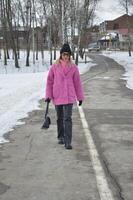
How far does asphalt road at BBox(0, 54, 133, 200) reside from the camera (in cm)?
586

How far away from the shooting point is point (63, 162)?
739cm

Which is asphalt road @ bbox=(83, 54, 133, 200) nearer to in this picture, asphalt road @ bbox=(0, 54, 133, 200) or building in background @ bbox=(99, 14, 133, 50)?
asphalt road @ bbox=(0, 54, 133, 200)

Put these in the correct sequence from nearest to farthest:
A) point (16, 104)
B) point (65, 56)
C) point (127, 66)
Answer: point (65, 56), point (16, 104), point (127, 66)

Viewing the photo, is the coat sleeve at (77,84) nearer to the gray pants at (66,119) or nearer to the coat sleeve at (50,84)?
the gray pants at (66,119)

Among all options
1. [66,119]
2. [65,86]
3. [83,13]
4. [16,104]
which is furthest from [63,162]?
[83,13]

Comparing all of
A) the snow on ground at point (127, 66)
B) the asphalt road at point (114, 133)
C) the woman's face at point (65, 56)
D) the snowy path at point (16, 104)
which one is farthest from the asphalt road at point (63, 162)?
the snow on ground at point (127, 66)

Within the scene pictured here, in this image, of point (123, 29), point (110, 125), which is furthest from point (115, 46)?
point (110, 125)

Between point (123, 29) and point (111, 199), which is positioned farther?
point (123, 29)

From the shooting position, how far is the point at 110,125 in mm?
11148

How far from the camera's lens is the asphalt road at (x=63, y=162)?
19.2 ft

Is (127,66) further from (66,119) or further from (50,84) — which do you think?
(66,119)

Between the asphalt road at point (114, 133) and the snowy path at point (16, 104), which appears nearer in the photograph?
the asphalt road at point (114, 133)

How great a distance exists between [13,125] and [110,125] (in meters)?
2.24

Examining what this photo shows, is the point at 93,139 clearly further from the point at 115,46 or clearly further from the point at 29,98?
the point at 115,46
